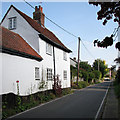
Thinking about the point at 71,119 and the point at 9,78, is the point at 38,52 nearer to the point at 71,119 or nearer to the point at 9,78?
the point at 9,78

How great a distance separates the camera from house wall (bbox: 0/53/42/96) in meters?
9.05

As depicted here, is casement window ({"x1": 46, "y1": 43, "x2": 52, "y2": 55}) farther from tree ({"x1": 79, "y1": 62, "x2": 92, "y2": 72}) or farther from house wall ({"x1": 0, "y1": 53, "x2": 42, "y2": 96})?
tree ({"x1": 79, "y1": 62, "x2": 92, "y2": 72})

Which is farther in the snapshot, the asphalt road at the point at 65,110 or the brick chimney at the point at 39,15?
the brick chimney at the point at 39,15

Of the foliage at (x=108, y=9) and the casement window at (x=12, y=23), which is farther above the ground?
the casement window at (x=12, y=23)

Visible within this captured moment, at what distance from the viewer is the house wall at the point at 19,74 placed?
905 cm

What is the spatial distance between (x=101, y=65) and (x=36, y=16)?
57.2 metres

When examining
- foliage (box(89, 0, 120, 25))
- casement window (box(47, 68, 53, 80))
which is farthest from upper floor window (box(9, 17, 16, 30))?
foliage (box(89, 0, 120, 25))

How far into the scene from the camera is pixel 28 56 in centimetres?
1161

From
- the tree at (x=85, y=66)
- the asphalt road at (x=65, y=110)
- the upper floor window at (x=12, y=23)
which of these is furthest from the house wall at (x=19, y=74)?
the tree at (x=85, y=66)

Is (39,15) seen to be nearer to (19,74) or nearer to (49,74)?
(49,74)

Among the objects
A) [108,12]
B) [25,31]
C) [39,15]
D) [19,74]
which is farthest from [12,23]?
[108,12]

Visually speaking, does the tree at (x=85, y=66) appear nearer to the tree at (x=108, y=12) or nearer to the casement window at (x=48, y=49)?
the casement window at (x=48, y=49)

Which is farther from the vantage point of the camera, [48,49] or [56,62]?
[56,62]

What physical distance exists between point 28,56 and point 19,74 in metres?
1.77
